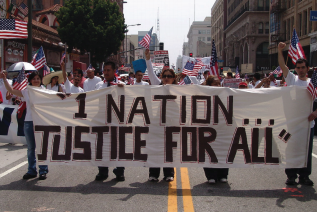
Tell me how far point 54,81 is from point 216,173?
6.43 m

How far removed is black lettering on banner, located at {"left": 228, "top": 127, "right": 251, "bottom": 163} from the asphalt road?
17.6 inches

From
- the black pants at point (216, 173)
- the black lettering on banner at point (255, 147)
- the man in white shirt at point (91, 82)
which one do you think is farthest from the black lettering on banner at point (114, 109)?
the man in white shirt at point (91, 82)

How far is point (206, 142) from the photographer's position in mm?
5812

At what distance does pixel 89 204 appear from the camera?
191 inches

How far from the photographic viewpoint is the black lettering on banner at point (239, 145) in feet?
18.8

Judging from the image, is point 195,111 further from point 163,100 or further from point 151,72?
point 151,72

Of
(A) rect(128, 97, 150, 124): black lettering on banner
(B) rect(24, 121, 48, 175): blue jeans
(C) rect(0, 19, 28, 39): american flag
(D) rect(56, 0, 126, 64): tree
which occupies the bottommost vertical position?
(B) rect(24, 121, 48, 175): blue jeans

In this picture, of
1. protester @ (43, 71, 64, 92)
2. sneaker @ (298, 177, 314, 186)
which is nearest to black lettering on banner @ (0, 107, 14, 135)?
protester @ (43, 71, 64, 92)

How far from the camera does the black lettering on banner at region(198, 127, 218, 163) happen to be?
5.75 m

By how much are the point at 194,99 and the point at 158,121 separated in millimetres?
692

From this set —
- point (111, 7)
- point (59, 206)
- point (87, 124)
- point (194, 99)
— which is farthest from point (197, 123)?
point (111, 7)

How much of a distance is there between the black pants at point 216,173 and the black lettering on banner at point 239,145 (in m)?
0.27

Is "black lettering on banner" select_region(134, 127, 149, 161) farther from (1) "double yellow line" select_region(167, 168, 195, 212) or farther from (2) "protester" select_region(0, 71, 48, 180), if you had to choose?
(2) "protester" select_region(0, 71, 48, 180)

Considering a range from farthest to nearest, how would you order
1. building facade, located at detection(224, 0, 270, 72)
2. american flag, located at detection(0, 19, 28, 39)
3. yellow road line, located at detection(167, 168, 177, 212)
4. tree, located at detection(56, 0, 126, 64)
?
1. building facade, located at detection(224, 0, 270, 72)
2. tree, located at detection(56, 0, 126, 64)
3. american flag, located at detection(0, 19, 28, 39)
4. yellow road line, located at detection(167, 168, 177, 212)
